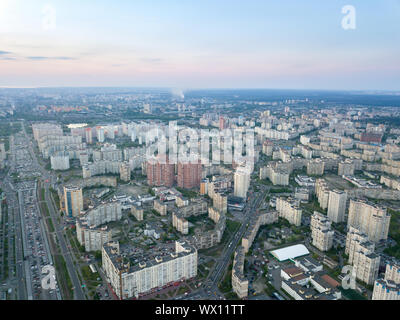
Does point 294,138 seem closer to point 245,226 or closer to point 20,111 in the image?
point 245,226

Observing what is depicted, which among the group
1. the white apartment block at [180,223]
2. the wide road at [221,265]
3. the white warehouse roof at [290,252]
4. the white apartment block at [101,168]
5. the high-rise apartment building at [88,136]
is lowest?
the wide road at [221,265]

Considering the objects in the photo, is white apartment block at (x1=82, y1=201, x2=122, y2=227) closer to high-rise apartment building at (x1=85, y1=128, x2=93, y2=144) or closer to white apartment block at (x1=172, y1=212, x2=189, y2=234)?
white apartment block at (x1=172, y1=212, x2=189, y2=234)

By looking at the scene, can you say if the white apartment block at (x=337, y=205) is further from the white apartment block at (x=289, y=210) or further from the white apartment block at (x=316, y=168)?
the white apartment block at (x=316, y=168)

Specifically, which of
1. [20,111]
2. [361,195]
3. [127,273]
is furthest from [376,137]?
[20,111]

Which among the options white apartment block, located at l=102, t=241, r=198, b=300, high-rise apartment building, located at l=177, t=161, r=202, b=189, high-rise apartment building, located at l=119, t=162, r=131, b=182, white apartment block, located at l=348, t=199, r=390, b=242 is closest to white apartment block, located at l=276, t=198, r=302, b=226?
white apartment block, located at l=348, t=199, r=390, b=242

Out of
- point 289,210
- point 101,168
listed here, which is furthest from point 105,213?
point 289,210

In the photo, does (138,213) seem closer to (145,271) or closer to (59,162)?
(145,271)

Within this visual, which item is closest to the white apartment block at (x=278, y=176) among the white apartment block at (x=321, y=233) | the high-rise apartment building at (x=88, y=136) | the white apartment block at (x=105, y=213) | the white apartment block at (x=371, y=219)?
the white apartment block at (x=371, y=219)
